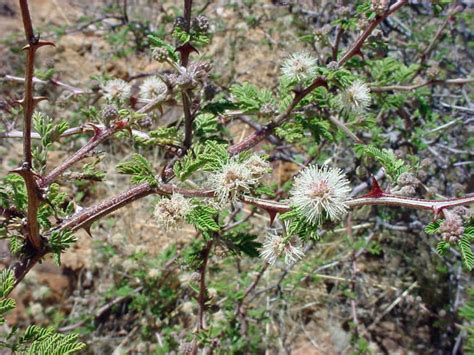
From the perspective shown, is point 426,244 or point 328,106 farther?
point 426,244

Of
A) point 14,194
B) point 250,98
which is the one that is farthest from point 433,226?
point 14,194

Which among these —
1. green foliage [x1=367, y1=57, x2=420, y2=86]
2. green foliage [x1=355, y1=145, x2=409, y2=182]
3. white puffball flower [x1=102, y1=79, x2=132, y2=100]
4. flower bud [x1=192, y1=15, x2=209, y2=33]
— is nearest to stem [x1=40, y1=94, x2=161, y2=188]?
flower bud [x1=192, y1=15, x2=209, y2=33]

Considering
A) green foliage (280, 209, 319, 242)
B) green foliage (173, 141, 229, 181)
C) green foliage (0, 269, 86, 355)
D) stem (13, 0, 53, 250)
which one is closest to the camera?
stem (13, 0, 53, 250)

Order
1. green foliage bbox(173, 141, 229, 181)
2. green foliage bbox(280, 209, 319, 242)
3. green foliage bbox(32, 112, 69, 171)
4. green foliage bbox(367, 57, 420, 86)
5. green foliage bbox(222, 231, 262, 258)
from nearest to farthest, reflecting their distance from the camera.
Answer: green foliage bbox(280, 209, 319, 242), green foliage bbox(173, 141, 229, 181), green foliage bbox(32, 112, 69, 171), green foliage bbox(222, 231, 262, 258), green foliage bbox(367, 57, 420, 86)

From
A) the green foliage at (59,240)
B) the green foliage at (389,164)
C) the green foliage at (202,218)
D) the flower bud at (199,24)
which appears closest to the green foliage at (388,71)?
the green foliage at (389,164)

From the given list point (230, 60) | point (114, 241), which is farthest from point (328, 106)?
point (230, 60)

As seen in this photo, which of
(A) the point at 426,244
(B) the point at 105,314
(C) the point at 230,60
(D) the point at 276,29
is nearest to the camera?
(A) the point at 426,244

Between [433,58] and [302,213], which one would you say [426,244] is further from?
[302,213]

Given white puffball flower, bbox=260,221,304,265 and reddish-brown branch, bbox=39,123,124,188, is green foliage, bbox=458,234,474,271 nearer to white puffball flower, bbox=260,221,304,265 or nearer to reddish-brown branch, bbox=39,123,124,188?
white puffball flower, bbox=260,221,304,265
